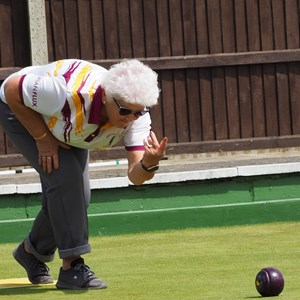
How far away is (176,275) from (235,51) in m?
4.56

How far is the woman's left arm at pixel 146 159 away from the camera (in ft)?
21.2

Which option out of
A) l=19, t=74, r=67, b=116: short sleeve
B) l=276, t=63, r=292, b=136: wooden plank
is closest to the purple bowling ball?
l=19, t=74, r=67, b=116: short sleeve

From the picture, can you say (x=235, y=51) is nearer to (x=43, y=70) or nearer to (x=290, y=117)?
(x=290, y=117)

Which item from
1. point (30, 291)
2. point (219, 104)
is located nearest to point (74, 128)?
point (30, 291)

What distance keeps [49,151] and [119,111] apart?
0.62 meters

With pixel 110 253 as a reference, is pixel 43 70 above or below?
above

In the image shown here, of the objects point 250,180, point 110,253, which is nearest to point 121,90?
point 110,253

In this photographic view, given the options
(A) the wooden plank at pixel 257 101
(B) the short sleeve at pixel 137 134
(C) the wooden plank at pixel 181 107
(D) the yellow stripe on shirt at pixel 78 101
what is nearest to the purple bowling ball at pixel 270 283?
(B) the short sleeve at pixel 137 134

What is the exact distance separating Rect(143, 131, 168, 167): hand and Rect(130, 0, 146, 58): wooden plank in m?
4.97

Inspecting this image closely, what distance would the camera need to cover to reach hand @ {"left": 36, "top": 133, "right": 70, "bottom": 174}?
6852 mm

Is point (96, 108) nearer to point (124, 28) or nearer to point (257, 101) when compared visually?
point (124, 28)

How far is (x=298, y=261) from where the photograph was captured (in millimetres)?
7879

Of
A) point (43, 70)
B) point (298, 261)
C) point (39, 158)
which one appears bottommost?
point (298, 261)

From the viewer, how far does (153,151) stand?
255 inches
